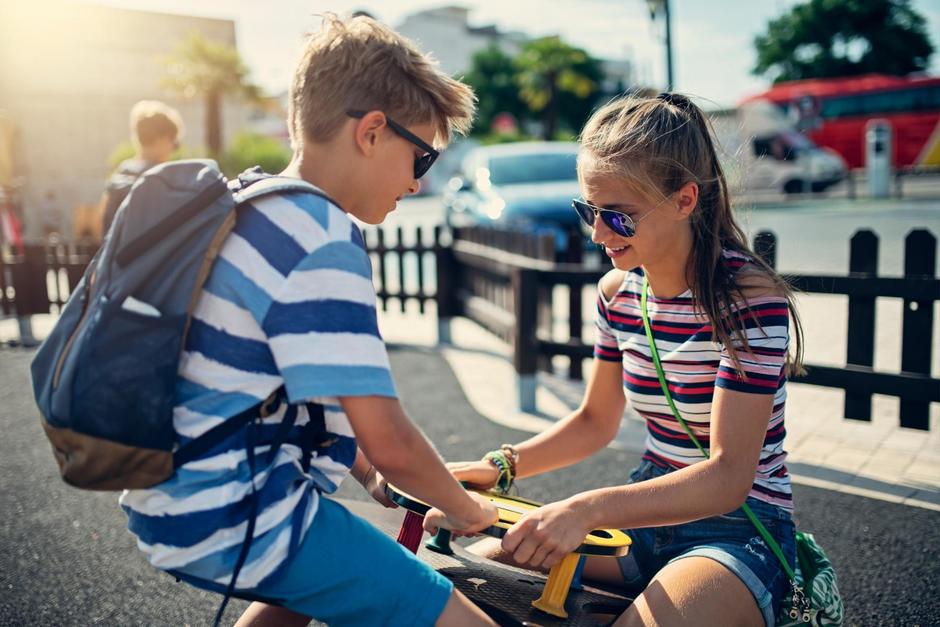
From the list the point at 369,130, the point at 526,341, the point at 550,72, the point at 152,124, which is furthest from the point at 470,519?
the point at 550,72

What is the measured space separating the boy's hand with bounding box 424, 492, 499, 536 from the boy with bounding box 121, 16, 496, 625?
0.03 feet

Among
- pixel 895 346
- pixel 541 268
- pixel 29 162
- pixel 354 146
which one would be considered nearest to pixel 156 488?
pixel 354 146

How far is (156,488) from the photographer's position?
1415mm

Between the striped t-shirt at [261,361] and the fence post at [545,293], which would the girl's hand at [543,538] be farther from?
the fence post at [545,293]

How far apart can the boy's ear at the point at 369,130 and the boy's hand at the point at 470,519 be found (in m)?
0.70

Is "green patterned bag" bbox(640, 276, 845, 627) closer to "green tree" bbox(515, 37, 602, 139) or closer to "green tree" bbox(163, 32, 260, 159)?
"green tree" bbox(163, 32, 260, 159)

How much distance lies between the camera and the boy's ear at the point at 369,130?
1.53 meters

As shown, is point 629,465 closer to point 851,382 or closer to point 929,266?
point 851,382

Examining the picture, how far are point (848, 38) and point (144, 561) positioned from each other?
66.3m

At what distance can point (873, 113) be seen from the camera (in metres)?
30.0

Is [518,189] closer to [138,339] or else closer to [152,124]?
[152,124]

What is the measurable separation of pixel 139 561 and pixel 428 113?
262 centimetres

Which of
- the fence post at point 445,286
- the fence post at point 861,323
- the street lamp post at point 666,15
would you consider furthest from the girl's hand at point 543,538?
the street lamp post at point 666,15

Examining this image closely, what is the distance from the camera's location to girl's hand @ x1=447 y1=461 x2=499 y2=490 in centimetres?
201
